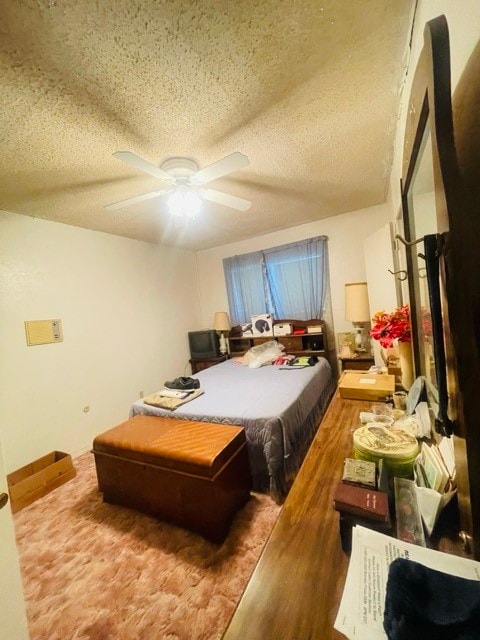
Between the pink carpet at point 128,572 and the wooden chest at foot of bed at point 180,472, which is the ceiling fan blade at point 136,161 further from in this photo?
the pink carpet at point 128,572

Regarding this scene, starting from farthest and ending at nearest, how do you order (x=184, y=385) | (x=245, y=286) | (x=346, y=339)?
(x=245, y=286) < (x=346, y=339) < (x=184, y=385)

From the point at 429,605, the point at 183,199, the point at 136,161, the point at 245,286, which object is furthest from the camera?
the point at 245,286

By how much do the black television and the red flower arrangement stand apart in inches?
116

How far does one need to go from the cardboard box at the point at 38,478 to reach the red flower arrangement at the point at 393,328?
2685 mm

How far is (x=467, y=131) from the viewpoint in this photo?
0.54 m

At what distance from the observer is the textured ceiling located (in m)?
0.96

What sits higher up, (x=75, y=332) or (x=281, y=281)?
(x=281, y=281)

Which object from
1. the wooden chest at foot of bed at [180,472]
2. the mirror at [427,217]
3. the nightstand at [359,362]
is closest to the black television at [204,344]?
the nightstand at [359,362]

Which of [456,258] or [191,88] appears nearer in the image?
[456,258]

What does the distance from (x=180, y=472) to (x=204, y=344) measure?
108 inches

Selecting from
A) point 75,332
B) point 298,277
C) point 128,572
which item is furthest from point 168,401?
point 298,277

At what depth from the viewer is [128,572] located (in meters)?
1.35

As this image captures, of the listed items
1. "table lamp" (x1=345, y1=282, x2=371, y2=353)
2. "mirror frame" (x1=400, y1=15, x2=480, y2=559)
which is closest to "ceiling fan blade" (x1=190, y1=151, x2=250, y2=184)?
"mirror frame" (x1=400, y1=15, x2=480, y2=559)

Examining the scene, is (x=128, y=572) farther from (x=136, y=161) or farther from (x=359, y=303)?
(x=359, y=303)
